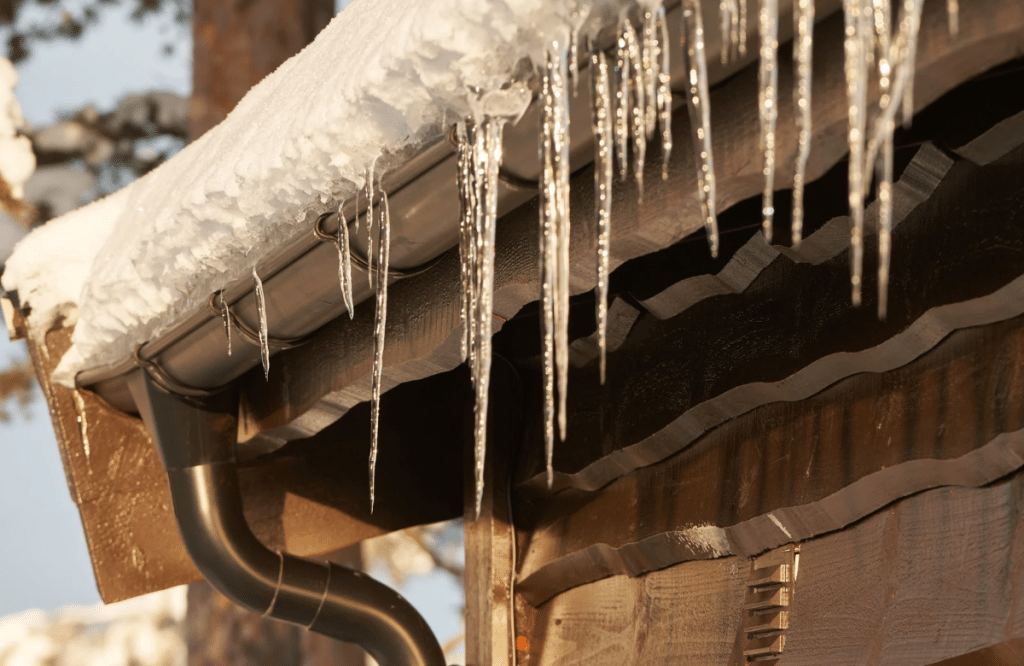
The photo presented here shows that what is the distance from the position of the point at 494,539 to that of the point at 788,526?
101 cm

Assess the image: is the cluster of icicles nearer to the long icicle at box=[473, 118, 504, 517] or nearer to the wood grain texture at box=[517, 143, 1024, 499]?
the long icicle at box=[473, 118, 504, 517]

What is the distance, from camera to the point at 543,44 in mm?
1318

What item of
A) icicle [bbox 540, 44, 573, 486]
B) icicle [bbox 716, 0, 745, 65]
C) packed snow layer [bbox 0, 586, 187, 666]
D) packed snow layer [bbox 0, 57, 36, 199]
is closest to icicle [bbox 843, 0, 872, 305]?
icicle [bbox 716, 0, 745, 65]

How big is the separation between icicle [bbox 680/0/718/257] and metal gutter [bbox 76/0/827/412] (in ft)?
0.04

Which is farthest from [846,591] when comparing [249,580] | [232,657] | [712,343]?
[232,657]

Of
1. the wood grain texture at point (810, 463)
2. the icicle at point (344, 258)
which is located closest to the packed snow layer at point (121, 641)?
the wood grain texture at point (810, 463)

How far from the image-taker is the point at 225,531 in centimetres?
255

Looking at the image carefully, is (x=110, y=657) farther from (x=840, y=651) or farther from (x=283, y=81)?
(x=840, y=651)

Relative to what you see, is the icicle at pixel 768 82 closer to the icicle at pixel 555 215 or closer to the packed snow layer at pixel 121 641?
the icicle at pixel 555 215

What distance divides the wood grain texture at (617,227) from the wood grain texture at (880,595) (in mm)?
610

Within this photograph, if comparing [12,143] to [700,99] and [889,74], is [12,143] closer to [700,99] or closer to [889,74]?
[700,99]

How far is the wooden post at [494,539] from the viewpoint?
106 inches

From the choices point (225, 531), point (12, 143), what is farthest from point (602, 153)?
point (12, 143)

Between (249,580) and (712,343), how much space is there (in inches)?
48.1
